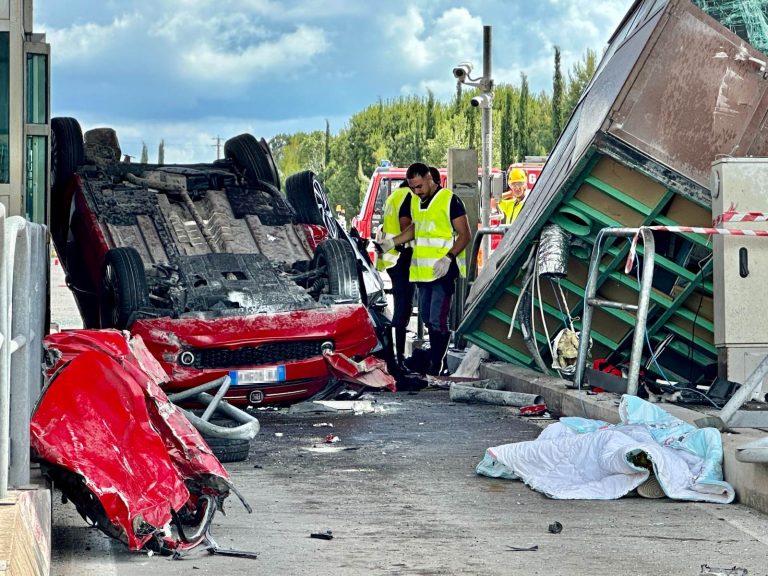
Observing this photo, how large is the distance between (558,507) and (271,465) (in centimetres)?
195

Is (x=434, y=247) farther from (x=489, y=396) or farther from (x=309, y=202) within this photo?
(x=489, y=396)

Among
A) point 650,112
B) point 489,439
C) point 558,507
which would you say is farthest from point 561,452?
point 650,112

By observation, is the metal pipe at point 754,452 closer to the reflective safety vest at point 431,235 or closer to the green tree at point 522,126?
the reflective safety vest at point 431,235

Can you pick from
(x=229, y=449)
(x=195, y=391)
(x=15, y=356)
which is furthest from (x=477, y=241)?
(x=15, y=356)

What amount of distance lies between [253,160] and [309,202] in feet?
2.24

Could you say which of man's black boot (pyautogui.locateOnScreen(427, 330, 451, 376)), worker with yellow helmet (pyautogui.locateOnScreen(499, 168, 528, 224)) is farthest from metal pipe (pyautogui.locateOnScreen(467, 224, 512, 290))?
worker with yellow helmet (pyautogui.locateOnScreen(499, 168, 528, 224))

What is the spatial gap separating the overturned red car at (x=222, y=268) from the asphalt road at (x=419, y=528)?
1.24m

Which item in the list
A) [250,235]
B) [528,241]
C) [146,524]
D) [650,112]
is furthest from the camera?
[250,235]

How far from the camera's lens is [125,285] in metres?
9.34

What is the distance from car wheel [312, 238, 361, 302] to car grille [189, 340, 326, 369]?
23.6 inches

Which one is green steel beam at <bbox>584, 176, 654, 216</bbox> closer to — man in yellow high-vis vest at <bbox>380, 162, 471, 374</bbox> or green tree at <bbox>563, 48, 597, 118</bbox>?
man in yellow high-vis vest at <bbox>380, 162, 471, 374</bbox>

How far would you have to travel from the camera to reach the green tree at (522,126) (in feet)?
210

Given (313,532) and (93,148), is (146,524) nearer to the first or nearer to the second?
(313,532)

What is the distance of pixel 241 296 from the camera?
31.3 ft
